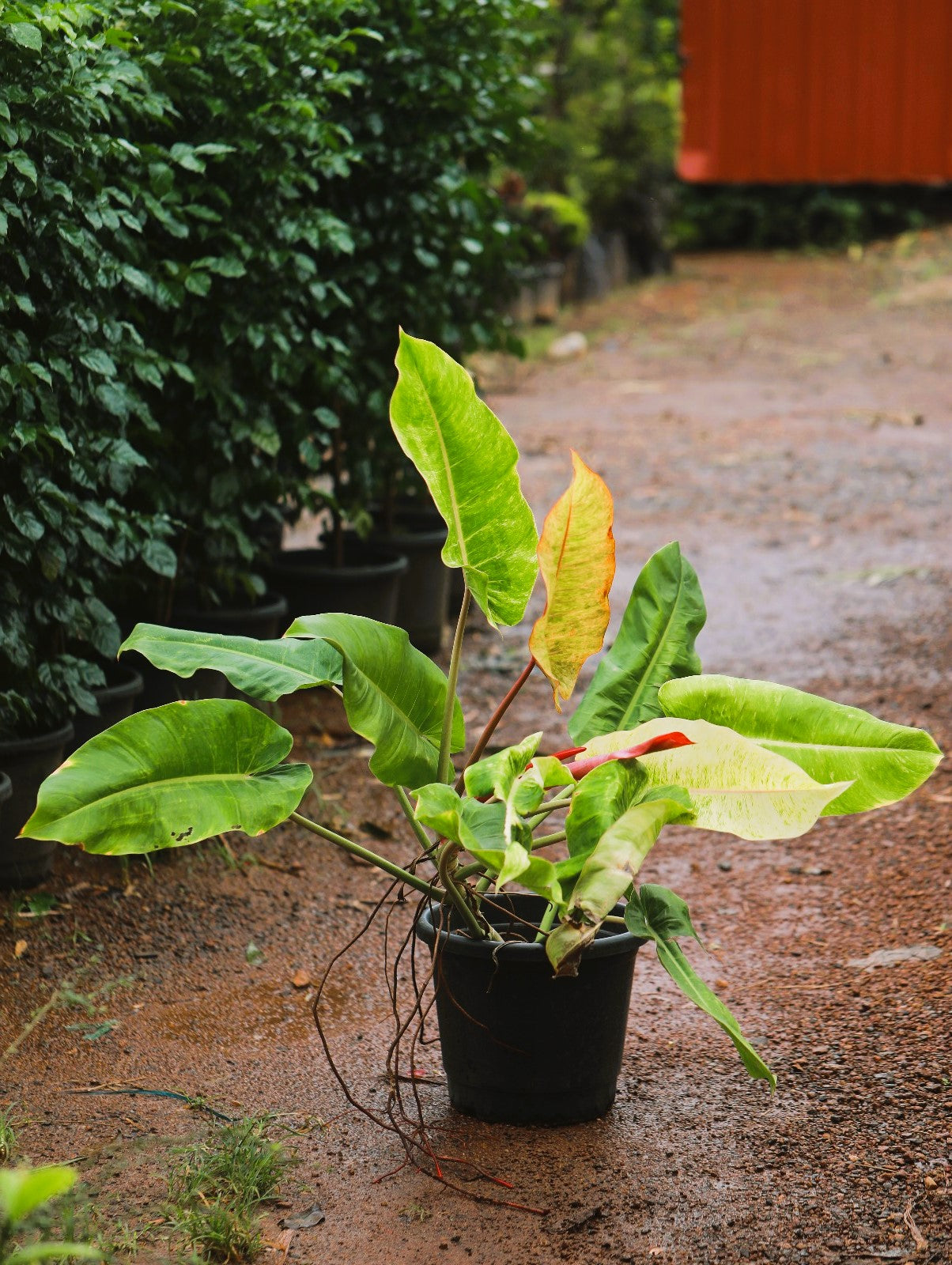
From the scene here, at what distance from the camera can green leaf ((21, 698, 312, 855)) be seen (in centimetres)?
218

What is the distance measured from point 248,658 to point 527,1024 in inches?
32.1

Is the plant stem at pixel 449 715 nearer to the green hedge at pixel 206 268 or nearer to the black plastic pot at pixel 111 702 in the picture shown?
the green hedge at pixel 206 268

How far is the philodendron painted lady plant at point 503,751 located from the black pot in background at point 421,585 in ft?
8.74

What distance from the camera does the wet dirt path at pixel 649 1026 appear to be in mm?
2307

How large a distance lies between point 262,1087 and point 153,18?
2576 millimetres

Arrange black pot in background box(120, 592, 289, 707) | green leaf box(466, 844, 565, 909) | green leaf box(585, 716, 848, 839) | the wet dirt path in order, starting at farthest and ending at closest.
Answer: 1. black pot in background box(120, 592, 289, 707)
2. the wet dirt path
3. green leaf box(585, 716, 848, 839)
4. green leaf box(466, 844, 565, 909)

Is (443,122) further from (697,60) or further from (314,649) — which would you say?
(697,60)

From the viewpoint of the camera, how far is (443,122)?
4.79 metres

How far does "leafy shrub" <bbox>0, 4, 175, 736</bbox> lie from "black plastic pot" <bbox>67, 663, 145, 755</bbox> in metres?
0.16

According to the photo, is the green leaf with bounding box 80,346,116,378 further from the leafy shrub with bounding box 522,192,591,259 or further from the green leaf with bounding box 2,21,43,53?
the leafy shrub with bounding box 522,192,591,259

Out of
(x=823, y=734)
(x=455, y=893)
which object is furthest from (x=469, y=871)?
(x=823, y=734)

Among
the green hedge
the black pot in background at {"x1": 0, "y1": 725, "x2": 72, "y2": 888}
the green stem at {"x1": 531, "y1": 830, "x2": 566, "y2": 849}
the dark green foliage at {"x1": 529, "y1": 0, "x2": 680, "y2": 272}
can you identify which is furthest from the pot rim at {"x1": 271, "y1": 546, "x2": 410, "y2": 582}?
the dark green foliage at {"x1": 529, "y1": 0, "x2": 680, "y2": 272}

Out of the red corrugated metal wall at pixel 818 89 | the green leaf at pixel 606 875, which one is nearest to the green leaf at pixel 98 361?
the green leaf at pixel 606 875

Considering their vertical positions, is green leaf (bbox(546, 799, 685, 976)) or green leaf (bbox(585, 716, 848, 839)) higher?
green leaf (bbox(585, 716, 848, 839))
